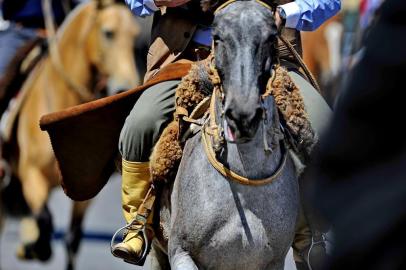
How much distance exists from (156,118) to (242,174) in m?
0.64

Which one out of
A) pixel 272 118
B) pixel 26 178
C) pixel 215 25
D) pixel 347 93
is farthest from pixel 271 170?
pixel 26 178

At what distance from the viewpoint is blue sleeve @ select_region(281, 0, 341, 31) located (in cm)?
539

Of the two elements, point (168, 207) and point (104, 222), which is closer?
point (168, 207)

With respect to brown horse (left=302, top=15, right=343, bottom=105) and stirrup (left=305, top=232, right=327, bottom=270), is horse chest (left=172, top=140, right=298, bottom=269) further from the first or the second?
brown horse (left=302, top=15, right=343, bottom=105)

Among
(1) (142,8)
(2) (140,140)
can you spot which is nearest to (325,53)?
(1) (142,8)

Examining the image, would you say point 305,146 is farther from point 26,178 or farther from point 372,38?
point 26,178

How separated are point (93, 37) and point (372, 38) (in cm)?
819

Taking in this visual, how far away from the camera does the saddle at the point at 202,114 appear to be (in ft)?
17.7

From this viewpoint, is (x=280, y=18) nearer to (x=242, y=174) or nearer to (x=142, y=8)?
(x=242, y=174)

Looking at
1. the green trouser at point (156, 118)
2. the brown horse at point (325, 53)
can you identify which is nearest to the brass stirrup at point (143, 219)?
the green trouser at point (156, 118)

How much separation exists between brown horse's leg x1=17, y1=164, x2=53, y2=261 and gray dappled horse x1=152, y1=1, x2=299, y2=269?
184 inches

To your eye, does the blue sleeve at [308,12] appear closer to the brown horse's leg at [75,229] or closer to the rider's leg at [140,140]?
the rider's leg at [140,140]

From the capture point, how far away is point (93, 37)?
1047 cm

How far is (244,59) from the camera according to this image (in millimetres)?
4883
